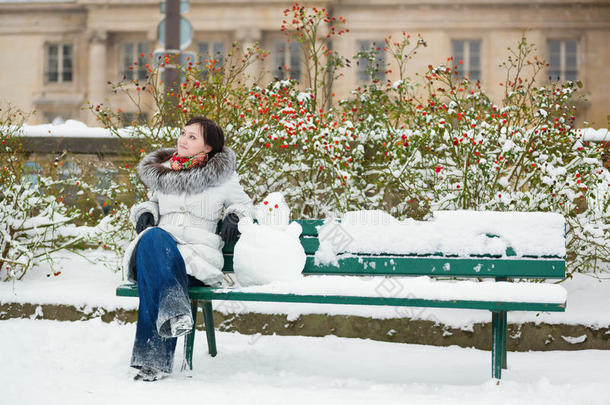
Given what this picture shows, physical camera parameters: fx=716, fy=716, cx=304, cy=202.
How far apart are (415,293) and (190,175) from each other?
Answer: 54.7 inches

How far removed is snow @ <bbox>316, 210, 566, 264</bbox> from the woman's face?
83 centimetres

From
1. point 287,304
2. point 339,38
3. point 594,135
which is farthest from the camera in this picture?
point 339,38

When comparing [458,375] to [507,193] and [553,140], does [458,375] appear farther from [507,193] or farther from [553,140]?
[553,140]

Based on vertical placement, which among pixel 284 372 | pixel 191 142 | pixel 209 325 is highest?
pixel 191 142

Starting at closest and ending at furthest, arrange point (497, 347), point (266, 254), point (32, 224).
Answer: point (497, 347), point (266, 254), point (32, 224)

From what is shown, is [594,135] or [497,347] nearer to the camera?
[497,347]

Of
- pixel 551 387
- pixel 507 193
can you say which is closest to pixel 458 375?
pixel 551 387

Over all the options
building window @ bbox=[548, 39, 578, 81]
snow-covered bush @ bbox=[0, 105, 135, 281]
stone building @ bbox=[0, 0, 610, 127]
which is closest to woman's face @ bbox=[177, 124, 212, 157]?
snow-covered bush @ bbox=[0, 105, 135, 281]

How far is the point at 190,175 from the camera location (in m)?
3.91

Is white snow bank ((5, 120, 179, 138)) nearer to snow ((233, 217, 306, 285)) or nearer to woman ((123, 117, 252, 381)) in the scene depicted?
woman ((123, 117, 252, 381))

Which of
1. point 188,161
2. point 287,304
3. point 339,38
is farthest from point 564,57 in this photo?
point 188,161

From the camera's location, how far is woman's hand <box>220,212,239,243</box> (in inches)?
151

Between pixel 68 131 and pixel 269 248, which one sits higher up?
pixel 68 131

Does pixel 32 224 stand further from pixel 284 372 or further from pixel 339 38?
pixel 339 38
